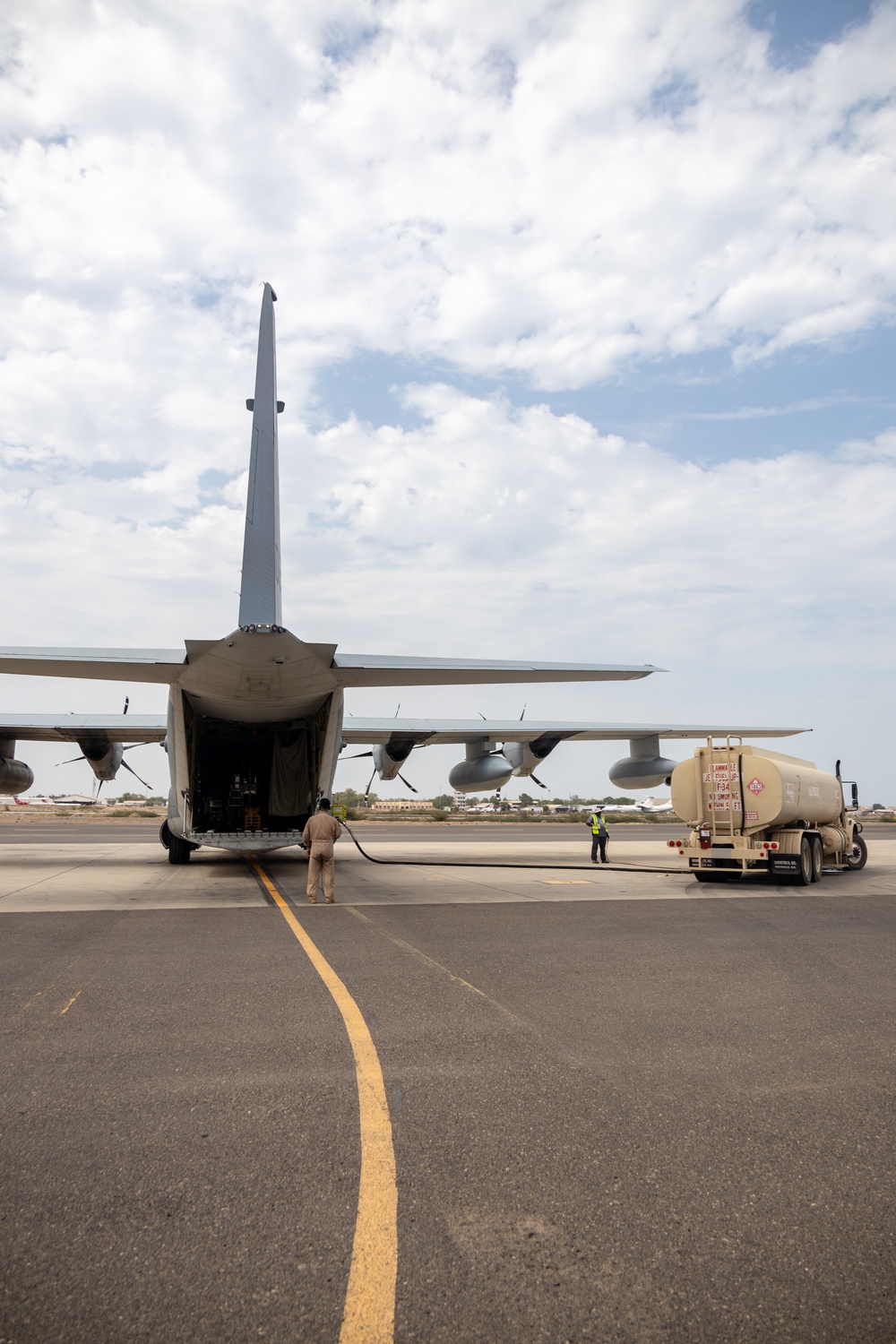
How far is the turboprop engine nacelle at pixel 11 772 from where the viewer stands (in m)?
21.5

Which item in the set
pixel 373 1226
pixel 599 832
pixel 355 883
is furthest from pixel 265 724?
pixel 373 1226

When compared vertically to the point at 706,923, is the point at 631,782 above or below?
above

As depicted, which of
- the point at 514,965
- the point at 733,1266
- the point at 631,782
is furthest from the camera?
the point at 631,782

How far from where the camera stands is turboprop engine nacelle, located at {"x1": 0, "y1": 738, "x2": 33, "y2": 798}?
21.5 meters

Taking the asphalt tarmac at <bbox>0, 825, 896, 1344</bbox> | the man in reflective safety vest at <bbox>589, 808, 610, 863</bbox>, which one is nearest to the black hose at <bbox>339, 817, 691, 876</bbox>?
the man in reflective safety vest at <bbox>589, 808, 610, 863</bbox>

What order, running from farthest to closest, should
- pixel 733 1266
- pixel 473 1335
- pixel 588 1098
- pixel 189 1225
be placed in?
pixel 588 1098
pixel 189 1225
pixel 733 1266
pixel 473 1335

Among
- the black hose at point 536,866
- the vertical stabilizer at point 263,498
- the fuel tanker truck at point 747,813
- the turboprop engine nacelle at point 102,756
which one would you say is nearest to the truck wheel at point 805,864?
the fuel tanker truck at point 747,813

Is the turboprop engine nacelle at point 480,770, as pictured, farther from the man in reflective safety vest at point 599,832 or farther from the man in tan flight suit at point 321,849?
the man in tan flight suit at point 321,849

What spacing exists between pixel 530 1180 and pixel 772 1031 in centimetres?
298

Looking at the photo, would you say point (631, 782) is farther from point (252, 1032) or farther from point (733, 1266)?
point (733, 1266)

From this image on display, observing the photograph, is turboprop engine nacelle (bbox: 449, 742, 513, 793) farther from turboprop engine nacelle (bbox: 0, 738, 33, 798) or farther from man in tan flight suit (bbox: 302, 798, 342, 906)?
turboprop engine nacelle (bbox: 0, 738, 33, 798)

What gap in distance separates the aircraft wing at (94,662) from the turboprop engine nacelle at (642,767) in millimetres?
13541

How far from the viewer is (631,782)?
23.3m

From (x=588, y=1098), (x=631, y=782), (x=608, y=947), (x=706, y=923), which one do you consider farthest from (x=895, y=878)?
(x=588, y=1098)
